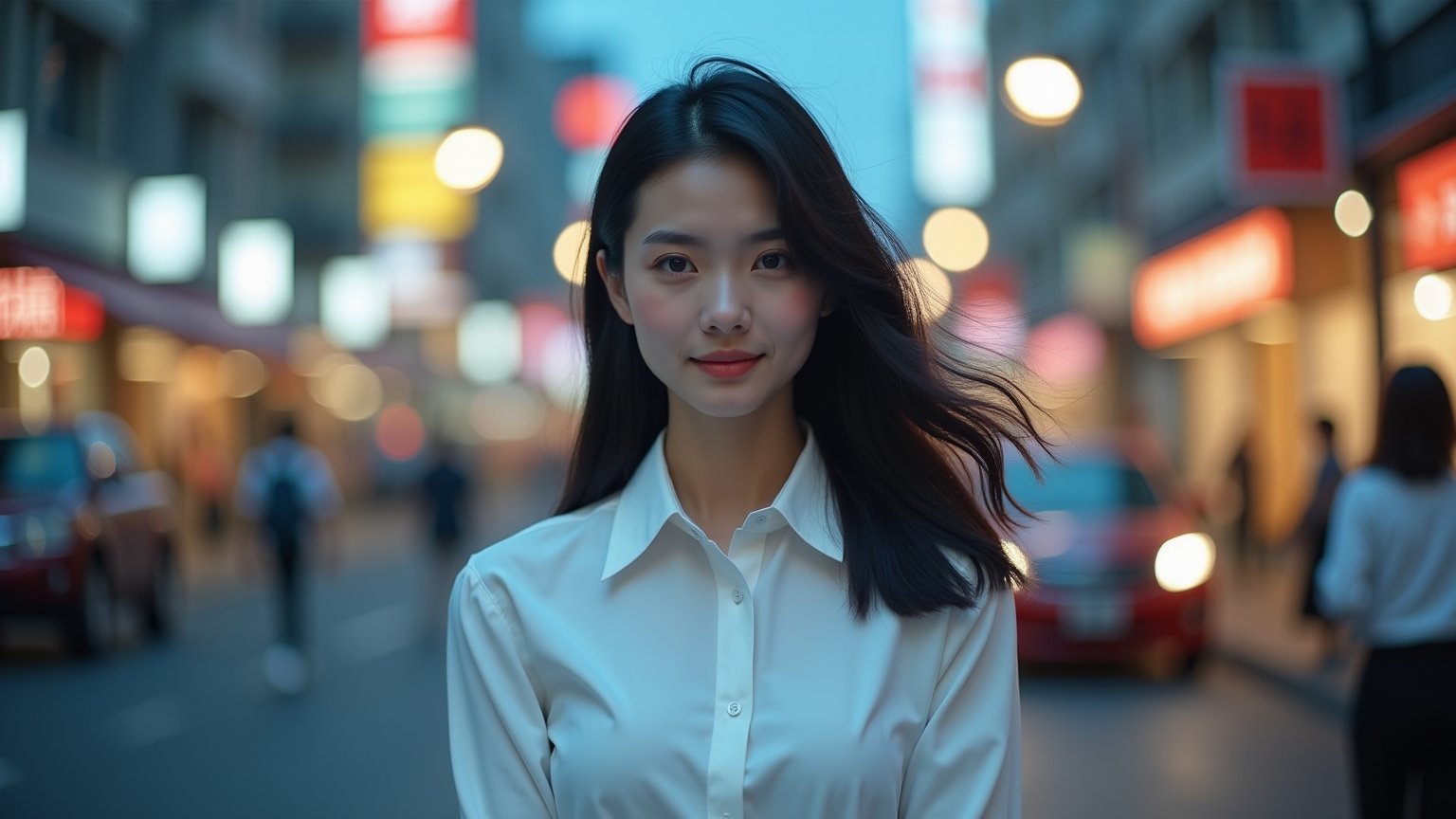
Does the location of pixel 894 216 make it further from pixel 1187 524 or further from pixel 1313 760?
pixel 1187 524

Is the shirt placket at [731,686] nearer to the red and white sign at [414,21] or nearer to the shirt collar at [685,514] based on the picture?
the shirt collar at [685,514]

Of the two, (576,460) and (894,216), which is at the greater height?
(894,216)

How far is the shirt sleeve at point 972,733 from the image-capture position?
84.4 inches

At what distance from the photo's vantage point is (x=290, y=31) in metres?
47.3

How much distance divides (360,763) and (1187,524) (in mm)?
6924

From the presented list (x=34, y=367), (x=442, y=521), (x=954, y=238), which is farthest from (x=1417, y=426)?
(x=954, y=238)

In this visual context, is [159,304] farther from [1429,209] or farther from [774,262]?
[774,262]

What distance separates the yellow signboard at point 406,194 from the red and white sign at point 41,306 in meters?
26.7

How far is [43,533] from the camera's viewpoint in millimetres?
12711

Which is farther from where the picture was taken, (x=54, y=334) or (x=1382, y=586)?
(x=54, y=334)

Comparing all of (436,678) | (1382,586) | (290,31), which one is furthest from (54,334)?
(290,31)

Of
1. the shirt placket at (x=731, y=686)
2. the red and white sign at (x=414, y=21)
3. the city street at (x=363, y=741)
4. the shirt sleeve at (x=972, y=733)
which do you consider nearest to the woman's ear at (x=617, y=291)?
the shirt placket at (x=731, y=686)

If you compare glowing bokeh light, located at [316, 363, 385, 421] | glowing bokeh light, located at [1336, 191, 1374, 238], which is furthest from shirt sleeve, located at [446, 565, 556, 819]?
glowing bokeh light, located at [316, 363, 385, 421]

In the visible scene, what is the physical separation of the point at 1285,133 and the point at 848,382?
44.0 ft
